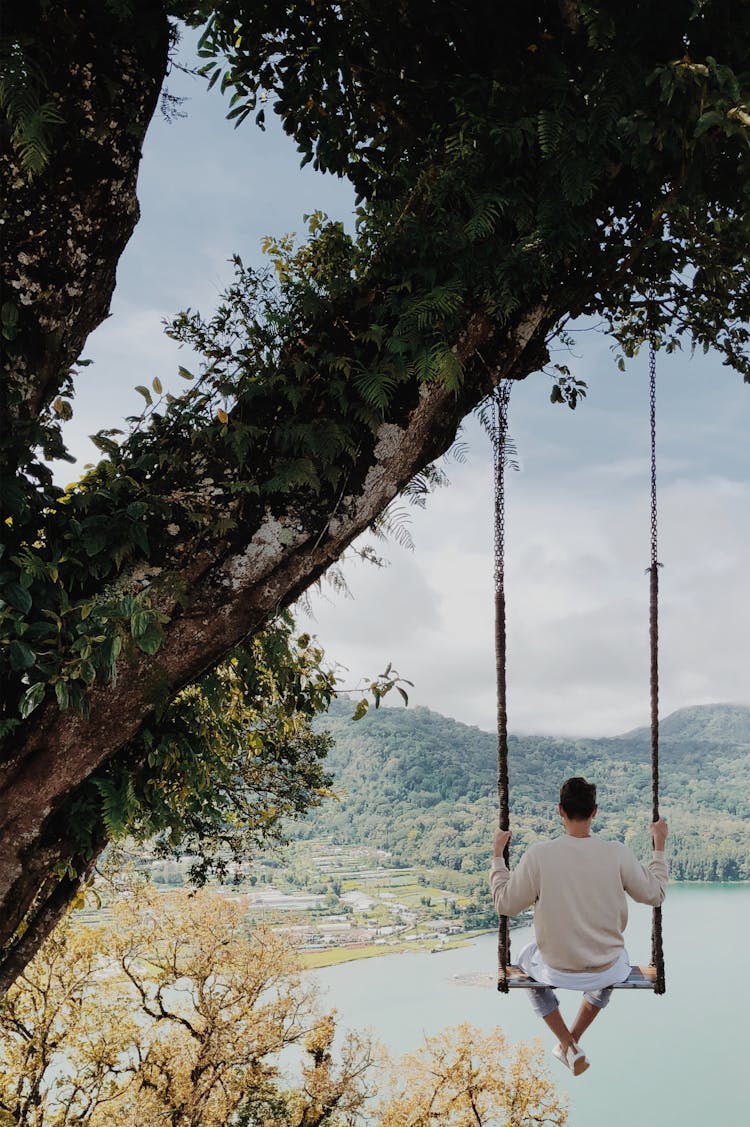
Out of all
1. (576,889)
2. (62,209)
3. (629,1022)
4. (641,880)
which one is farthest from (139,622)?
(629,1022)

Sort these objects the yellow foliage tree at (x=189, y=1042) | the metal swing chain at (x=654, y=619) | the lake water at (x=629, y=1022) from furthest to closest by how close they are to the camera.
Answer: the lake water at (x=629, y=1022) → the yellow foliage tree at (x=189, y=1042) → the metal swing chain at (x=654, y=619)

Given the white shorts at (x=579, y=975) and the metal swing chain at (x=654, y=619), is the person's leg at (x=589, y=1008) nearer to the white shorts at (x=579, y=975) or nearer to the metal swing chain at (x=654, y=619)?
the white shorts at (x=579, y=975)

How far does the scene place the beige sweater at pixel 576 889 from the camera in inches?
121

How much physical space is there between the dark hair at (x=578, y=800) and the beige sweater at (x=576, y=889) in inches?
3.4

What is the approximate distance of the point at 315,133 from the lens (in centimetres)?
323

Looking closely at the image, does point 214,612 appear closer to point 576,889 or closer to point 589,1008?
point 576,889

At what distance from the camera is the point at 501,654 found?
3.47 metres

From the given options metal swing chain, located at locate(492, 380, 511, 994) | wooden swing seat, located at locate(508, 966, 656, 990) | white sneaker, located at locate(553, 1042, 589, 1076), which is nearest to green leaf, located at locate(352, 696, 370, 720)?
metal swing chain, located at locate(492, 380, 511, 994)

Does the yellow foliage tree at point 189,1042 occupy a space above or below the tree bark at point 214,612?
below

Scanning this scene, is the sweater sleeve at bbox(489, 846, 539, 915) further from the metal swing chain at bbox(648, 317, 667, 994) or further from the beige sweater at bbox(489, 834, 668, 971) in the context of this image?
the metal swing chain at bbox(648, 317, 667, 994)

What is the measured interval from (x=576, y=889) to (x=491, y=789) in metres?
34.6

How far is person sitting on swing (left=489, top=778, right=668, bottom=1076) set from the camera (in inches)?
121

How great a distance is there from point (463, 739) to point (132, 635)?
32915mm

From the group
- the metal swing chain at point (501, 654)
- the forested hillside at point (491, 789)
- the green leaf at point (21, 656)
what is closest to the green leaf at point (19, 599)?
the green leaf at point (21, 656)
